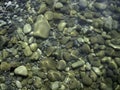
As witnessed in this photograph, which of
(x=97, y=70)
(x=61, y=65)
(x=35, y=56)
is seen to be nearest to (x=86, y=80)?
(x=97, y=70)

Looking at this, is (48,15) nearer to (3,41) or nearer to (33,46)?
(33,46)

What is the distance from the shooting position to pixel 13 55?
10.8 feet

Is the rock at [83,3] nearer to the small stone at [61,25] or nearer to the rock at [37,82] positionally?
the small stone at [61,25]

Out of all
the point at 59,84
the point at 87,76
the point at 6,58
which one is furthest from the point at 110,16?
the point at 6,58

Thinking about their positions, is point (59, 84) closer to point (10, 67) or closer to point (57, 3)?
point (10, 67)

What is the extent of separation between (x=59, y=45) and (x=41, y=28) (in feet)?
1.25

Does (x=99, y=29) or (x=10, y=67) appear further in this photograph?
(x=99, y=29)

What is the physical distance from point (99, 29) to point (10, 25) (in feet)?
4.69

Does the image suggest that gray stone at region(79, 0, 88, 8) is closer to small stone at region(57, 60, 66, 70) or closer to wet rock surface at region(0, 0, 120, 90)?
wet rock surface at region(0, 0, 120, 90)

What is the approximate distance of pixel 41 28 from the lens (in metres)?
3.46

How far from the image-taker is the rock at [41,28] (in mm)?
3438

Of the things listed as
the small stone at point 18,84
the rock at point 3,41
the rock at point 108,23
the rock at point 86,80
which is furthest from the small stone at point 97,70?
Answer: the rock at point 3,41

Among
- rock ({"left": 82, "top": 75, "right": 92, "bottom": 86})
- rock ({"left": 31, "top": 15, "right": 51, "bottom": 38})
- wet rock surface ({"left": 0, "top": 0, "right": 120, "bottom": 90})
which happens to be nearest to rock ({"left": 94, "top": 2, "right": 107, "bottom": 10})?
wet rock surface ({"left": 0, "top": 0, "right": 120, "bottom": 90})

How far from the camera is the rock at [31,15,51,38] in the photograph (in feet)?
11.3
